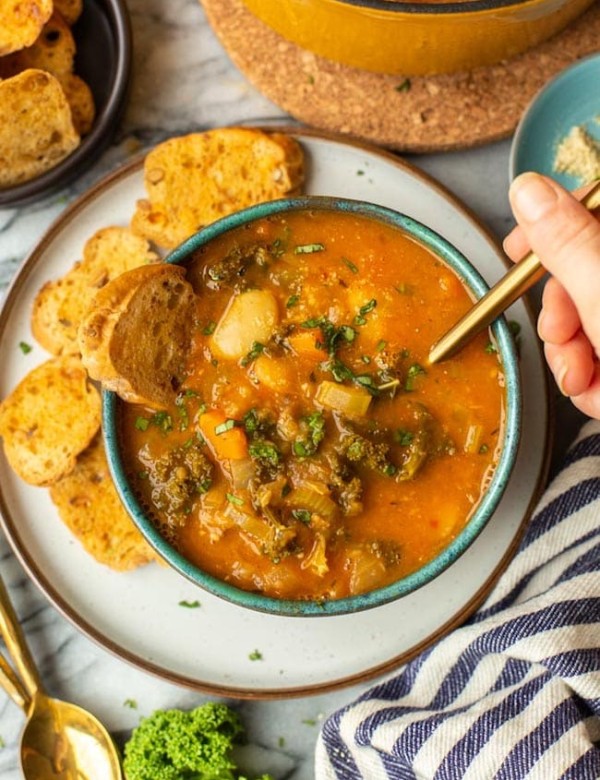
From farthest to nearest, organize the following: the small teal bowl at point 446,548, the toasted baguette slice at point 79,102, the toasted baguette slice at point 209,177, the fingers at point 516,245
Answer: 1. the toasted baguette slice at point 79,102
2. the toasted baguette slice at point 209,177
3. the fingers at point 516,245
4. the small teal bowl at point 446,548

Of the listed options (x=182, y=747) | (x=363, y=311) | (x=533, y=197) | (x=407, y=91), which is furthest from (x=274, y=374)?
(x=182, y=747)

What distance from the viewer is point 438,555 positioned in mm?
2938

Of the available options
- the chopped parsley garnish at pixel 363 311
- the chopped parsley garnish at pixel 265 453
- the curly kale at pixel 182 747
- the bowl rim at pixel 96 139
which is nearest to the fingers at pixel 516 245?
the chopped parsley garnish at pixel 363 311

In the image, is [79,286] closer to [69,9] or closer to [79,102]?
[79,102]

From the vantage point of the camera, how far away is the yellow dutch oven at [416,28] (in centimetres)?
285

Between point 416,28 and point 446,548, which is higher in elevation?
point 416,28

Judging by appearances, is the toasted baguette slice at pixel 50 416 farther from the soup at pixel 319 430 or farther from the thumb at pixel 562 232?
the thumb at pixel 562 232

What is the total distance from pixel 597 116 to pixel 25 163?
75.6 inches

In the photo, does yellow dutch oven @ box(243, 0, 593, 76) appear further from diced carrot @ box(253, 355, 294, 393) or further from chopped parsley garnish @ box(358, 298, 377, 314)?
diced carrot @ box(253, 355, 294, 393)

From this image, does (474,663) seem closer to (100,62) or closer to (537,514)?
(537,514)

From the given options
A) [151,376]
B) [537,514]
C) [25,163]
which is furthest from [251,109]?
[537,514]

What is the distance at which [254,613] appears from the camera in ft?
11.2

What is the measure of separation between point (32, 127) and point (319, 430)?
1385 mm

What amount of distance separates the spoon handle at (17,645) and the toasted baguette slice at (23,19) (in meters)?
1.77
